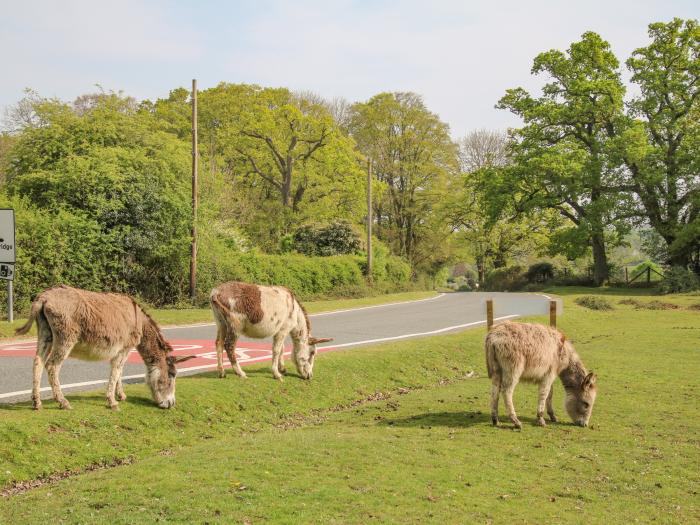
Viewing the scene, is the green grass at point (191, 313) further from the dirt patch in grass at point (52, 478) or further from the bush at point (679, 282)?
the bush at point (679, 282)

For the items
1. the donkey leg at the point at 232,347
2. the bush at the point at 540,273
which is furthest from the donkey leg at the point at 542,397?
the bush at the point at 540,273

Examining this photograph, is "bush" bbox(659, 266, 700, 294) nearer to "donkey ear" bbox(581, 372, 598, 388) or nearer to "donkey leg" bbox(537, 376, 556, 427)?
"donkey ear" bbox(581, 372, 598, 388)

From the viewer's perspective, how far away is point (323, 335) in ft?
70.1

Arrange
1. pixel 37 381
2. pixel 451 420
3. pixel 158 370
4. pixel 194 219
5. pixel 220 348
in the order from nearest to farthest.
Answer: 1. pixel 37 381
2. pixel 158 370
3. pixel 451 420
4. pixel 220 348
5. pixel 194 219

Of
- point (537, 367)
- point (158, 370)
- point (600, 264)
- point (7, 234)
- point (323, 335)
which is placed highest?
point (7, 234)

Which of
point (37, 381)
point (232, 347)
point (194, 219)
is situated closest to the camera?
point (37, 381)

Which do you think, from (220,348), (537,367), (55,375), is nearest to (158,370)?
(55,375)

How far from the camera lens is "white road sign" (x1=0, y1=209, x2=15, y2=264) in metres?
18.4

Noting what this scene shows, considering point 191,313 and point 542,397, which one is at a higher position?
point 191,313

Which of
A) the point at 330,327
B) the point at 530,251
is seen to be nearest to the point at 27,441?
the point at 330,327

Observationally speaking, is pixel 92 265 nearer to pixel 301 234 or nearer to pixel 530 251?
pixel 301 234

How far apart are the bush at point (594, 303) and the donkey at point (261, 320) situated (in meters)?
24.7

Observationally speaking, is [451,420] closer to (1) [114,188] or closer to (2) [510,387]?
(2) [510,387]

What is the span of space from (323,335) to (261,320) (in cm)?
824
